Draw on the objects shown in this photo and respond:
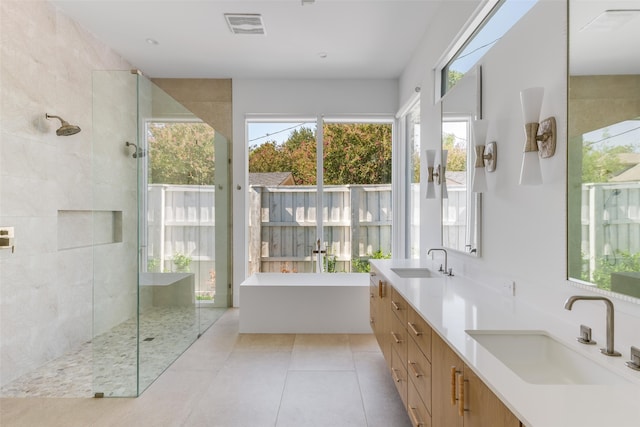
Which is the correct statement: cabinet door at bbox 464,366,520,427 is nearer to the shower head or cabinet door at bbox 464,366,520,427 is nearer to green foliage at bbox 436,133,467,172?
green foliage at bbox 436,133,467,172

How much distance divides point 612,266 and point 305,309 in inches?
110

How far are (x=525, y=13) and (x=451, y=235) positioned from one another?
1.46 metres

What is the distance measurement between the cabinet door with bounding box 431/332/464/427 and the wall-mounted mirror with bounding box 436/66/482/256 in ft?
3.27

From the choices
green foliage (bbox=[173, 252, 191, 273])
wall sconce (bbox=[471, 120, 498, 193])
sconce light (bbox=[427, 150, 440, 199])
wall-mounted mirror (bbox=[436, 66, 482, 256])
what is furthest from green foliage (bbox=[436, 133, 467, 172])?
green foliage (bbox=[173, 252, 191, 273])

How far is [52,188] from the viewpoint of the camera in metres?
2.90

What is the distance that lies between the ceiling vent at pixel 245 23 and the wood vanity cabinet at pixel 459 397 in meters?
2.91

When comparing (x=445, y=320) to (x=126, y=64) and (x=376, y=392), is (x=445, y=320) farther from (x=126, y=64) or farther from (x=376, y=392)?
(x=126, y=64)

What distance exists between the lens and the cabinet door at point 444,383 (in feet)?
3.85

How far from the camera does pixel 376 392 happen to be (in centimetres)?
242

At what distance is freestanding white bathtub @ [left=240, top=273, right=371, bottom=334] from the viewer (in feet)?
11.8

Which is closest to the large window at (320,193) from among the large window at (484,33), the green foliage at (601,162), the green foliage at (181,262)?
the green foliage at (181,262)

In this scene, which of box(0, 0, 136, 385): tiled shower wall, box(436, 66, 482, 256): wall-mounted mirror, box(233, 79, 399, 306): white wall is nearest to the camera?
box(436, 66, 482, 256): wall-mounted mirror

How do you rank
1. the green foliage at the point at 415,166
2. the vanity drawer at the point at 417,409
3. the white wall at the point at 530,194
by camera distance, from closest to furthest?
the white wall at the point at 530,194
the vanity drawer at the point at 417,409
the green foliage at the point at 415,166

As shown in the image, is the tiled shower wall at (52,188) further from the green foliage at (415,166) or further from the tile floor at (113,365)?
the green foliage at (415,166)
